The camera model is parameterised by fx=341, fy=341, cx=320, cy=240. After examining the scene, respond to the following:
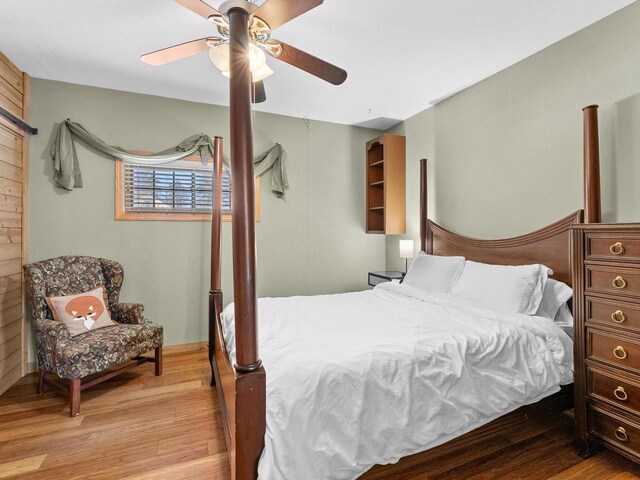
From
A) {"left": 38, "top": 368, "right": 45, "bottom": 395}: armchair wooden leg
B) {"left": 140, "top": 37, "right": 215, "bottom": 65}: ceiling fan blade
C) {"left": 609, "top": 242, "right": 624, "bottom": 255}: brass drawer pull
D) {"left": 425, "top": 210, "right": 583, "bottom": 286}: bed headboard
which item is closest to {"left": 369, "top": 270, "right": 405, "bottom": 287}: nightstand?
{"left": 425, "top": 210, "right": 583, "bottom": 286}: bed headboard

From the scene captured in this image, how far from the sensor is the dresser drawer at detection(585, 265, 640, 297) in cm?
170

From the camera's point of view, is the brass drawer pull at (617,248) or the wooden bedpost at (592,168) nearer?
the brass drawer pull at (617,248)

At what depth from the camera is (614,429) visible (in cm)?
180

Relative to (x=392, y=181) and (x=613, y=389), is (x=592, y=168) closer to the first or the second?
(x=613, y=389)

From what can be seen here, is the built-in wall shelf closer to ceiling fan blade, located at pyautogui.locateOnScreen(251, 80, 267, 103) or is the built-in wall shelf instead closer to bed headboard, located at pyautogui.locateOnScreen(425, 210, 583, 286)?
bed headboard, located at pyautogui.locateOnScreen(425, 210, 583, 286)

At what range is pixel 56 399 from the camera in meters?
2.59

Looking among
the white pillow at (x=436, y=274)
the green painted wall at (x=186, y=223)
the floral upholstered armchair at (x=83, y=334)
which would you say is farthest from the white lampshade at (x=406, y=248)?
the floral upholstered armchair at (x=83, y=334)

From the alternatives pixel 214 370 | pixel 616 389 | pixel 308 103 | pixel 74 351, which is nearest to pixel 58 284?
pixel 74 351

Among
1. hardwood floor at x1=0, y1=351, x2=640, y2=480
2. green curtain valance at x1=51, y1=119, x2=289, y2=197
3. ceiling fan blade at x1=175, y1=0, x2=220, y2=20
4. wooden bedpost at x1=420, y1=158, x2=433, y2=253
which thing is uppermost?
ceiling fan blade at x1=175, y1=0, x2=220, y2=20

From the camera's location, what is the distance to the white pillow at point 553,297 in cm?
229

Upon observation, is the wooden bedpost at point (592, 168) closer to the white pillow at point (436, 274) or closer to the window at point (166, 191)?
the white pillow at point (436, 274)

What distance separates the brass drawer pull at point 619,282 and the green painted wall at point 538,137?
644mm

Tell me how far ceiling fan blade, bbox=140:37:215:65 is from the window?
1.36 metres

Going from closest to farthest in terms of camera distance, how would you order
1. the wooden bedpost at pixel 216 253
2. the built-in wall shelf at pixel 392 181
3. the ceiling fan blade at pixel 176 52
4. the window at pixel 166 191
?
the ceiling fan blade at pixel 176 52, the wooden bedpost at pixel 216 253, the window at pixel 166 191, the built-in wall shelf at pixel 392 181
